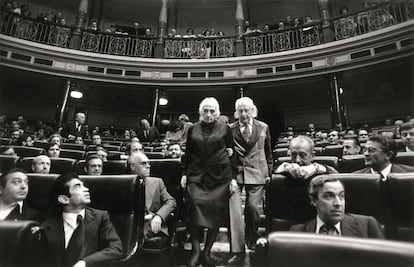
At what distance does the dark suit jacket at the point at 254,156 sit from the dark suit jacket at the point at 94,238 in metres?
0.99

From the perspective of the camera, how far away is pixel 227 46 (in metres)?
7.81

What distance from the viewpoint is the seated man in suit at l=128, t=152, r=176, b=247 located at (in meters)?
1.71

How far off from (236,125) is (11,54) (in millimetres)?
6888

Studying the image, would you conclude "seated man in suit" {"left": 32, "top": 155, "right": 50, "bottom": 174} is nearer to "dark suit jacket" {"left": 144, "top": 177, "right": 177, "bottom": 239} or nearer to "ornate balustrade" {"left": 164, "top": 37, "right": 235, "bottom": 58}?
"dark suit jacket" {"left": 144, "top": 177, "right": 177, "bottom": 239}

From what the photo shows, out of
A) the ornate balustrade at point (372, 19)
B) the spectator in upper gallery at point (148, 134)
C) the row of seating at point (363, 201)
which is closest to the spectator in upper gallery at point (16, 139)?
the spectator in upper gallery at point (148, 134)

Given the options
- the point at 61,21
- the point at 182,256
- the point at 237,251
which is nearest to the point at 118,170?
the point at 182,256

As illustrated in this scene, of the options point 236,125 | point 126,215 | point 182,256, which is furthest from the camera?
point 236,125

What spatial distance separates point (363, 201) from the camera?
1.33m

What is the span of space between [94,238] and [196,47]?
723 centimetres

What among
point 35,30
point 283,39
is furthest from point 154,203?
point 35,30

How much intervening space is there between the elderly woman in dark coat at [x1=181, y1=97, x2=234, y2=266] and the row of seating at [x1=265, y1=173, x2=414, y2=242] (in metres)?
0.36

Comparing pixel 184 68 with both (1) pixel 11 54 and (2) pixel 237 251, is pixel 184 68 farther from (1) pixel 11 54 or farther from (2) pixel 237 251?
(2) pixel 237 251

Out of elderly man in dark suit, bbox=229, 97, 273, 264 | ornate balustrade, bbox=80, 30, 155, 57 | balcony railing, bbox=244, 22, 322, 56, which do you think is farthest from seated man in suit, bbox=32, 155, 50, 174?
balcony railing, bbox=244, 22, 322, 56

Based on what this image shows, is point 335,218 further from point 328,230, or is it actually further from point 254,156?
point 254,156
